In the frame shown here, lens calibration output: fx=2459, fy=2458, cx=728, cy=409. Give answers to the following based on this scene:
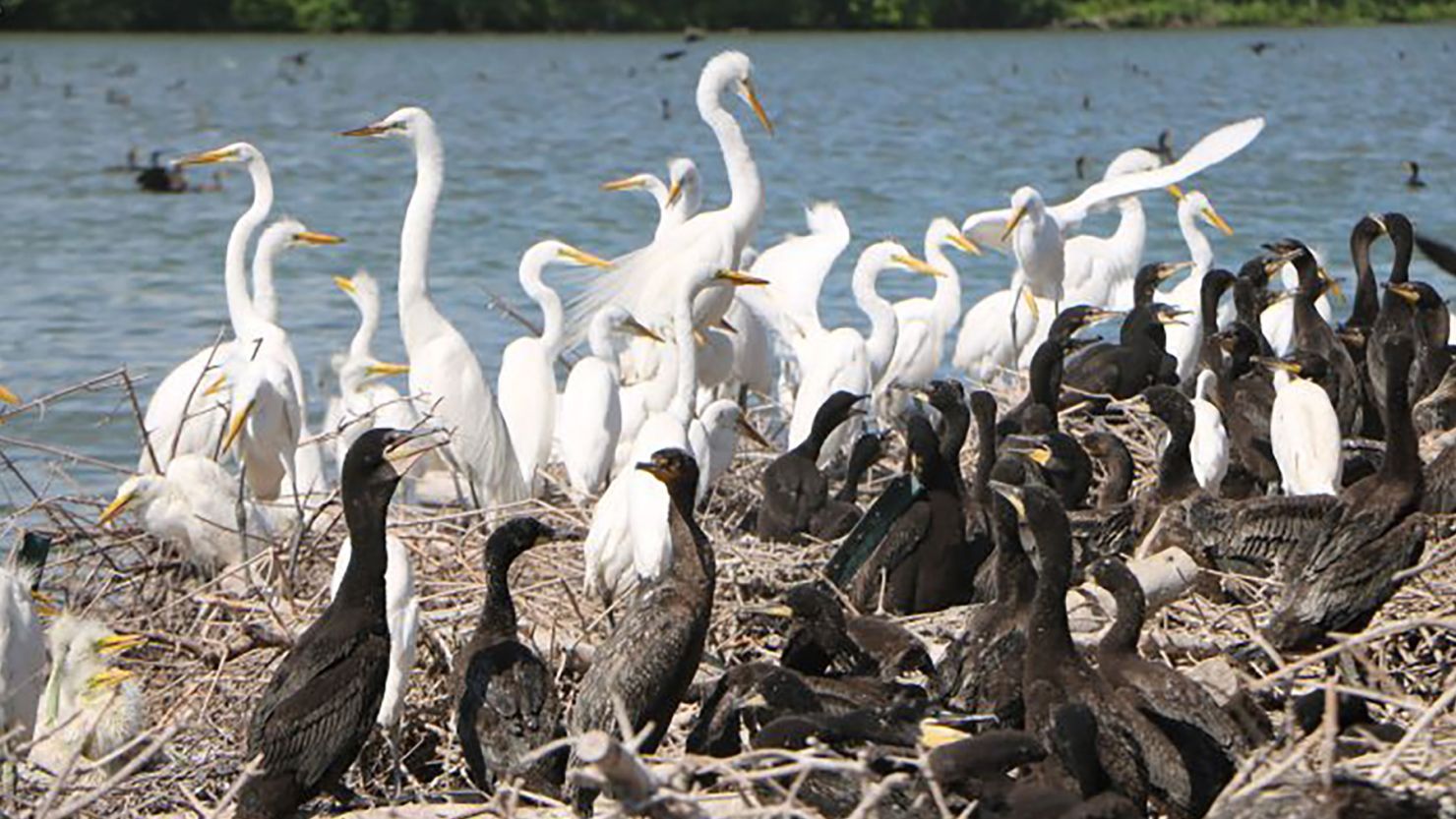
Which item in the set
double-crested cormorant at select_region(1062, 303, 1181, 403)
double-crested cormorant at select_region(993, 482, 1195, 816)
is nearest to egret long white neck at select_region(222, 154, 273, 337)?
double-crested cormorant at select_region(1062, 303, 1181, 403)

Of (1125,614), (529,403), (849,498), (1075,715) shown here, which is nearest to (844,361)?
(529,403)

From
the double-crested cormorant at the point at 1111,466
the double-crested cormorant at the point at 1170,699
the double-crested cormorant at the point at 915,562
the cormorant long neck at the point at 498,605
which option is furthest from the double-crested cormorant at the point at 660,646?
the double-crested cormorant at the point at 1111,466

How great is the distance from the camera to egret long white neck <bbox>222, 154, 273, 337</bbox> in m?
10.7

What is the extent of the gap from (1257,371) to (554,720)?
15.3ft

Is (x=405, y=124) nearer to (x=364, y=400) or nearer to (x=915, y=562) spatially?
(x=364, y=400)

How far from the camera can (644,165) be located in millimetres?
29688

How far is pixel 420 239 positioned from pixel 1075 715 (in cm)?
601

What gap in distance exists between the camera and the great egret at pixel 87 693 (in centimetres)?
681

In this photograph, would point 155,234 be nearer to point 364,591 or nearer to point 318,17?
point 364,591

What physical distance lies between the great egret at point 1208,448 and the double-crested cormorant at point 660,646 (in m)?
2.69

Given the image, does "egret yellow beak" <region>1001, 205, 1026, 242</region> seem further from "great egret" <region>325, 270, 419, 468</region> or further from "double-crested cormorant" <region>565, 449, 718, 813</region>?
"double-crested cormorant" <region>565, 449, 718, 813</region>

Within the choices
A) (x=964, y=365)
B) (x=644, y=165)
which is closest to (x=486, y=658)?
(x=964, y=365)

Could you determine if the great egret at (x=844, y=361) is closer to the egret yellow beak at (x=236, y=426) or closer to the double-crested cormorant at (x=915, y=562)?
the double-crested cormorant at (x=915, y=562)

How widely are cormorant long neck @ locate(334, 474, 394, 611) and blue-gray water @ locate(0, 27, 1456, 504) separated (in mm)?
4494
